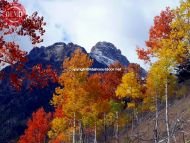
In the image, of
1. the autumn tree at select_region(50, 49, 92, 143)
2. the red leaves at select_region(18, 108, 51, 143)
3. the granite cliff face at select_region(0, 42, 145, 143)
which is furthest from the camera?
the granite cliff face at select_region(0, 42, 145, 143)

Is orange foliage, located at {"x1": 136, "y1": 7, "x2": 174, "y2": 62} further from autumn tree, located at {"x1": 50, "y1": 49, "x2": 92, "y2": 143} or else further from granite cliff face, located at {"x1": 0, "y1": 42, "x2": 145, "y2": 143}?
granite cliff face, located at {"x1": 0, "y1": 42, "x2": 145, "y2": 143}

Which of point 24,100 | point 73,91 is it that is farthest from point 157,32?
point 24,100

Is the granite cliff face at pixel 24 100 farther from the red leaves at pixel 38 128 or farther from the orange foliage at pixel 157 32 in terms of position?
the orange foliage at pixel 157 32

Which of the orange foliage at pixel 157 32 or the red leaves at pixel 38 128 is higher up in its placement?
the orange foliage at pixel 157 32

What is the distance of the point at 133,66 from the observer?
58625mm

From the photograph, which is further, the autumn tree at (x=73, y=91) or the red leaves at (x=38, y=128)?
the red leaves at (x=38, y=128)

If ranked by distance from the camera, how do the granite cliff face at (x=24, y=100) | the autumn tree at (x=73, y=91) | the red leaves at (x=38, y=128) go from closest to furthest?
the autumn tree at (x=73, y=91) → the red leaves at (x=38, y=128) → the granite cliff face at (x=24, y=100)

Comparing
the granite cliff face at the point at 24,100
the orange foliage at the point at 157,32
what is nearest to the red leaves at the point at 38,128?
the orange foliage at the point at 157,32

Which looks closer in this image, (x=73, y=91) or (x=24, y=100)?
(x=73, y=91)

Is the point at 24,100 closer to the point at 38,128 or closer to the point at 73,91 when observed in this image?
the point at 38,128

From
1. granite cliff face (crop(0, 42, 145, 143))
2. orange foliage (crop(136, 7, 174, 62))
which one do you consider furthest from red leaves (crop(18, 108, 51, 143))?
granite cliff face (crop(0, 42, 145, 143))

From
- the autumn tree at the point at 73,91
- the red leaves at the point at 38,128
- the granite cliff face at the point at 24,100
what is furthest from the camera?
the granite cliff face at the point at 24,100

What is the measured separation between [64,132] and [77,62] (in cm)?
838

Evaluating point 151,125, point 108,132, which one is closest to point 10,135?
point 108,132
